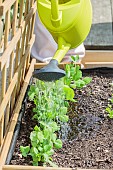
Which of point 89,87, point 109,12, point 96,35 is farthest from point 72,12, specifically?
point 109,12

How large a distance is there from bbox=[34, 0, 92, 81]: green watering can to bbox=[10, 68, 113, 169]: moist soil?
0.83 feet

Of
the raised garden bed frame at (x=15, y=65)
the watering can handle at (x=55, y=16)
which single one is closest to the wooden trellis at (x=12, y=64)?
the raised garden bed frame at (x=15, y=65)

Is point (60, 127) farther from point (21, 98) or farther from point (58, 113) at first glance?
point (21, 98)

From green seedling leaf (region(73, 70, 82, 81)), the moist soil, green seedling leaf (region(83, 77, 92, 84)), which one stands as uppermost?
green seedling leaf (region(73, 70, 82, 81))

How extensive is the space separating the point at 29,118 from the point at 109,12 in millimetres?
1594

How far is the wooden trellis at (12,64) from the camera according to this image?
1.31m

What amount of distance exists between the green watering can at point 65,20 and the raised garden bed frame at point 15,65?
0.09 metres

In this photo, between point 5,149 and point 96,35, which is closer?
point 5,149

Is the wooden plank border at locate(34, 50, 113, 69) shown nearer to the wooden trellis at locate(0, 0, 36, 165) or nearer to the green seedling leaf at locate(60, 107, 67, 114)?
the wooden trellis at locate(0, 0, 36, 165)

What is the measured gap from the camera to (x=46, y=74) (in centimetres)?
133

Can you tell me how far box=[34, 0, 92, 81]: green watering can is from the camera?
1510 mm

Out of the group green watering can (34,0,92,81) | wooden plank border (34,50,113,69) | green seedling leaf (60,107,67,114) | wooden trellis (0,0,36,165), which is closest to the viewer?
wooden trellis (0,0,36,165)

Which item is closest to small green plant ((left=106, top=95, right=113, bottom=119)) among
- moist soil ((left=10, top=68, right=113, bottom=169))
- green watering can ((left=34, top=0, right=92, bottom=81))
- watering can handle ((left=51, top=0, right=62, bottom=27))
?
moist soil ((left=10, top=68, right=113, bottom=169))

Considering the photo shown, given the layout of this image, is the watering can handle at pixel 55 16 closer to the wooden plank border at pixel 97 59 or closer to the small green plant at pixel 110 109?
the small green plant at pixel 110 109
